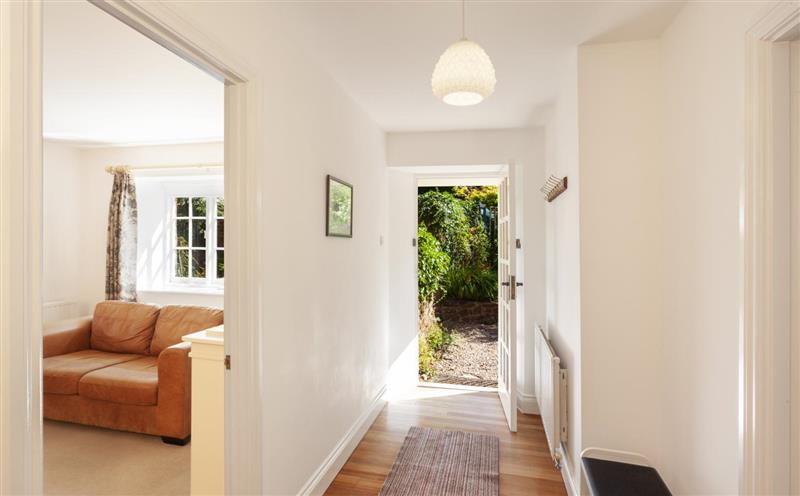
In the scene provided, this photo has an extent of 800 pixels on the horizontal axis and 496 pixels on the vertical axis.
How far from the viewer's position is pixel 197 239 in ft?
14.7

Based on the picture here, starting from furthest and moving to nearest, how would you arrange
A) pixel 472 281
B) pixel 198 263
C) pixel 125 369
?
pixel 472 281 → pixel 198 263 → pixel 125 369

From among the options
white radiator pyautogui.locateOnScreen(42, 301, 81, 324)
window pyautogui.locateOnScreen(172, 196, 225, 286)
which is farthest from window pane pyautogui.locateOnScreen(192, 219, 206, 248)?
white radiator pyautogui.locateOnScreen(42, 301, 81, 324)

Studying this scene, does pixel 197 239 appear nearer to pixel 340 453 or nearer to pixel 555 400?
pixel 340 453

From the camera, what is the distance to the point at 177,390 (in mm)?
2822

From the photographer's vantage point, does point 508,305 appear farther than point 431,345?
No

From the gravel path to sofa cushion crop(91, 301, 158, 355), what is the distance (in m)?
3.08

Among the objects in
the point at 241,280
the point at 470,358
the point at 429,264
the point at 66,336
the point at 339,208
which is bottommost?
the point at 470,358

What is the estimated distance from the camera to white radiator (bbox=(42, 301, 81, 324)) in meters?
4.21

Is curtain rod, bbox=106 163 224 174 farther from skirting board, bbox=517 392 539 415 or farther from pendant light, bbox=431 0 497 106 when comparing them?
skirting board, bbox=517 392 539 415

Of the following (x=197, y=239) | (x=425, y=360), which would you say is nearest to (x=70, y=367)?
(x=197, y=239)

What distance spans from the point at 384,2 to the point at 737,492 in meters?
2.25

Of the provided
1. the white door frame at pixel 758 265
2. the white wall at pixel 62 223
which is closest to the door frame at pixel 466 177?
the white door frame at pixel 758 265

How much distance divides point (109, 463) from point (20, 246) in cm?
259

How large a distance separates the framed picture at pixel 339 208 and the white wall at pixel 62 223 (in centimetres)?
361
